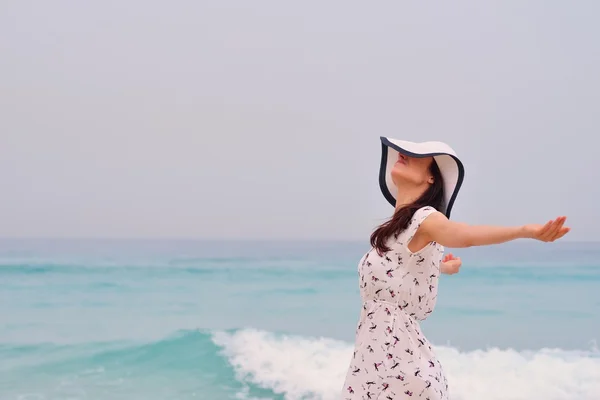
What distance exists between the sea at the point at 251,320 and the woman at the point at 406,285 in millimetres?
3108

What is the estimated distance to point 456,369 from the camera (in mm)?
5988

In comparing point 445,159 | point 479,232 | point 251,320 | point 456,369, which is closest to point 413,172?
point 445,159

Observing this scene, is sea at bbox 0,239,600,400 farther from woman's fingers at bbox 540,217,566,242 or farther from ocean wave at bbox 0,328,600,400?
woman's fingers at bbox 540,217,566,242

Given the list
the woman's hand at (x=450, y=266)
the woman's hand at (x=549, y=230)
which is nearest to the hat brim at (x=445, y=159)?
the woman's hand at (x=450, y=266)

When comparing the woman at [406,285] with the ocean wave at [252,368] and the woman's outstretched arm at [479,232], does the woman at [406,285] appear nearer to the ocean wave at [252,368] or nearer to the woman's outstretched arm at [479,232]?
the woman's outstretched arm at [479,232]

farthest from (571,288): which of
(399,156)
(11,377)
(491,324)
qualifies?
(399,156)

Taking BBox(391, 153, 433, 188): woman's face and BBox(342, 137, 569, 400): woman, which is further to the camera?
BBox(391, 153, 433, 188): woman's face

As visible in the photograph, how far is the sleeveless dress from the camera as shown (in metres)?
2.35

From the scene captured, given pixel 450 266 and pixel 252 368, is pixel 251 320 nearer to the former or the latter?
pixel 252 368

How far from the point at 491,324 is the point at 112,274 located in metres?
4.12

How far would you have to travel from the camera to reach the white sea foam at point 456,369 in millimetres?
5527

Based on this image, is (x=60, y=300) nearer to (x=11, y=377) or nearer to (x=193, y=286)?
(x=193, y=286)

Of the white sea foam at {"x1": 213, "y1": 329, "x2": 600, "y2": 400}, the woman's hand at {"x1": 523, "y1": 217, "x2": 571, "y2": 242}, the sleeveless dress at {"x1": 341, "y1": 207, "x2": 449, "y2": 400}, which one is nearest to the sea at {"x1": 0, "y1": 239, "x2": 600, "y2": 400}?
the white sea foam at {"x1": 213, "y1": 329, "x2": 600, "y2": 400}

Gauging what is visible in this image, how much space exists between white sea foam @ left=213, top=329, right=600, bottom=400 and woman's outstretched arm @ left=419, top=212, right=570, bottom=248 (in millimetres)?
3322
